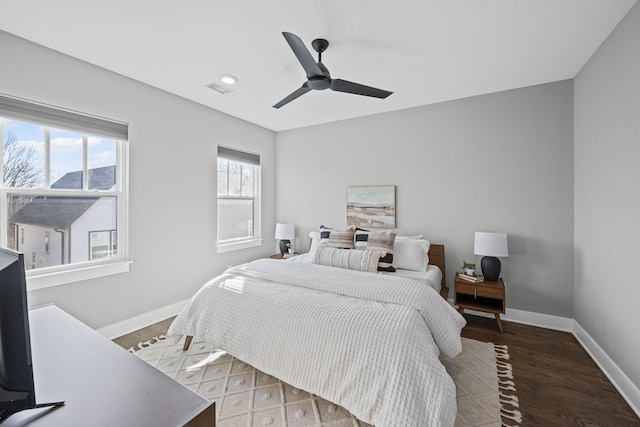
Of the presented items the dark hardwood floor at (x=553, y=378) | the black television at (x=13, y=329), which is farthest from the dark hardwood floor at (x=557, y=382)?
the black television at (x=13, y=329)

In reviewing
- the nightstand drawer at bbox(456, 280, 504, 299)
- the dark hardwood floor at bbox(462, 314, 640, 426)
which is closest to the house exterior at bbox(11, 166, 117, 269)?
the nightstand drawer at bbox(456, 280, 504, 299)

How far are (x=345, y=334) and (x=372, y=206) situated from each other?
7.90 ft

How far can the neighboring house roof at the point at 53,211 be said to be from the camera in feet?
7.38

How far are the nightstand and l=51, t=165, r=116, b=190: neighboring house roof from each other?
3.74 metres

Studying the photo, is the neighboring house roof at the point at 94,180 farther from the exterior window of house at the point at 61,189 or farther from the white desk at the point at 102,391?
the white desk at the point at 102,391

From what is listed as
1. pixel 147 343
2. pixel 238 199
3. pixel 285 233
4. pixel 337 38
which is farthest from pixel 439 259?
pixel 147 343

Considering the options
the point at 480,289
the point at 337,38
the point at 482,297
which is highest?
the point at 337,38

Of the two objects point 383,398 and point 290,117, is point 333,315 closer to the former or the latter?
point 383,398

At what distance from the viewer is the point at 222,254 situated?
387cm

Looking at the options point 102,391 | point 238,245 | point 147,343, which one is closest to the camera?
point 102,391

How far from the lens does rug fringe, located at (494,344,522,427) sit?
1.72 m

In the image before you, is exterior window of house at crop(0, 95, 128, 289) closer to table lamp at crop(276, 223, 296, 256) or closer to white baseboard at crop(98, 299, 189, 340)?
white baseboard at crop(98, 299, 189, 340)

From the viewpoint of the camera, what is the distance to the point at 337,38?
214 cm

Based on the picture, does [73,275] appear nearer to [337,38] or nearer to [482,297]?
[337,38]
